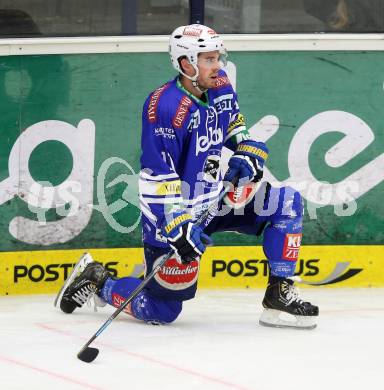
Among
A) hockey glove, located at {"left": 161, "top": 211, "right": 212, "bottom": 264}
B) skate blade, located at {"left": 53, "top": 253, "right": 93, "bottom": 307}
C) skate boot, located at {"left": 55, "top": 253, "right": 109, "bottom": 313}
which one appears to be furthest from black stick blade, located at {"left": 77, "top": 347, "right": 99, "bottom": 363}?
skate blade, located at {"left": 53, "top": 253, "right": 93, "bottom": 307}

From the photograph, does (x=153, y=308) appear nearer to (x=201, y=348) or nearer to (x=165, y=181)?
(x=201, y=348)

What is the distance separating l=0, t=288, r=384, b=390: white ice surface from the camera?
450 centimetres

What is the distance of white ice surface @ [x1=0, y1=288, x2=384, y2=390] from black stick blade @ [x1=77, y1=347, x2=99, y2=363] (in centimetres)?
3

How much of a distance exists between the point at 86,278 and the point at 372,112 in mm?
1719

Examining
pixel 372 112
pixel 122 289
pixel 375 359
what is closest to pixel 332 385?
pixel 375 359

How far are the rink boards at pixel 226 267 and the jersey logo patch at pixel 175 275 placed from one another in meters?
0.92

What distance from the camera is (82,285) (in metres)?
5.62

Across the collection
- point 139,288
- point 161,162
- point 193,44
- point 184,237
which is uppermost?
point 193,44

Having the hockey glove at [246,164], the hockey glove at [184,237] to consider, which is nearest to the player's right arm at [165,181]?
the hockey glove at [184,237]

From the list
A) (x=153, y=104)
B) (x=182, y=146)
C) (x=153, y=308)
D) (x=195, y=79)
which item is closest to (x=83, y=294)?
(x=153, y=308)

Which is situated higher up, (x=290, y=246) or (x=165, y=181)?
(x=165, y=181)

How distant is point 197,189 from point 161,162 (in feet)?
1.10

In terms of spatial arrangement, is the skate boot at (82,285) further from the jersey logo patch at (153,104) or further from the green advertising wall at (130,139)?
the jersey logo patch at (153,104)

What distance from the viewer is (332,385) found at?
4477 mm
